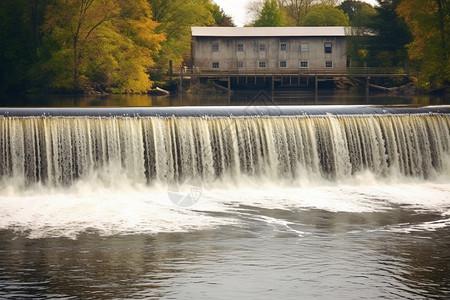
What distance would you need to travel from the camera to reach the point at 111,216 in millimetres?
20156

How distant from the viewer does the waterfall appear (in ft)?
79.6

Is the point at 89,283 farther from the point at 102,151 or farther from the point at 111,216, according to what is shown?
the point at 102,151

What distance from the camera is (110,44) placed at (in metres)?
54.2

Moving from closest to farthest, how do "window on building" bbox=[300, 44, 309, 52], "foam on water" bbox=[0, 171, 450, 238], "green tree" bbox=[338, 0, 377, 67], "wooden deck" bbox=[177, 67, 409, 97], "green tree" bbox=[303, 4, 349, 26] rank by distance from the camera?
"foam on water" bbox=[0, 171, 450, 238]
"wooden deck" bbox=[177, 67, 409, 97]
"green tree" bbox=[338, 0, 377, 67]
"window on building" bbox=[300, 44, 309, 52]
"green tree" bbox=[303, 4, 349, 26]

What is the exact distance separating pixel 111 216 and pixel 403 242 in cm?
719

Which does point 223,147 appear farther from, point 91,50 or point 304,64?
point 304,64

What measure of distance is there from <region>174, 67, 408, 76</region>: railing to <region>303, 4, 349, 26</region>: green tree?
656 inches

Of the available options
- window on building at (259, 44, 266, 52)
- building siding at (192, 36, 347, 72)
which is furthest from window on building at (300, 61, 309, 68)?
window on building at (259, 44, 266, 52)

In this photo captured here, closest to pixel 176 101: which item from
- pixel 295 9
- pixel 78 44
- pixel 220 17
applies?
pixel 78 44

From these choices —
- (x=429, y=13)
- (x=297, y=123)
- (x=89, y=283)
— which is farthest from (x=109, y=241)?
(x=429, y=13)

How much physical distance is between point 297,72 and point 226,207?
45.9 meters

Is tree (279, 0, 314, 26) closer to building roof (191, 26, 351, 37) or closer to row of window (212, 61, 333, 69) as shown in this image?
building roof (191, 26, 351, 37)

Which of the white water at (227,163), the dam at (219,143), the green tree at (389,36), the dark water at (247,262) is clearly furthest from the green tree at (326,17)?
the dark water at (247,262)

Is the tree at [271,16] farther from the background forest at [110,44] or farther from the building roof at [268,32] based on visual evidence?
the background forest at [110,44]
